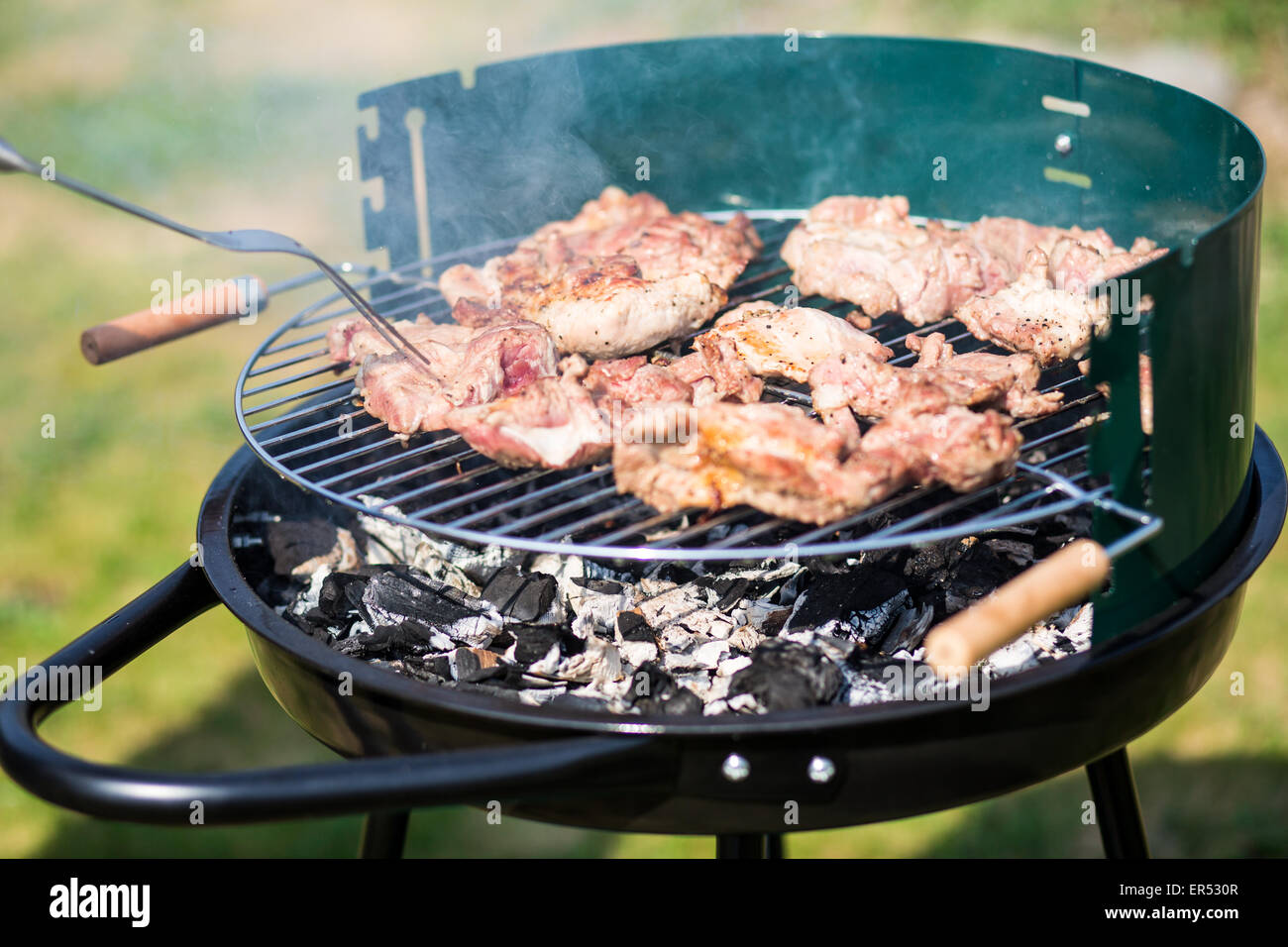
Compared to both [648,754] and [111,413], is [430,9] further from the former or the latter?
[648,754]

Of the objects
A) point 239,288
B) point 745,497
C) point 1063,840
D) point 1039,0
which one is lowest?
point 1063,840

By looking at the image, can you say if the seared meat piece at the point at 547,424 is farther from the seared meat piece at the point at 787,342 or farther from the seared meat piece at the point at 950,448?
the seared meat piece at the point at 950,448

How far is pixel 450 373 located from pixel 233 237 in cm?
63

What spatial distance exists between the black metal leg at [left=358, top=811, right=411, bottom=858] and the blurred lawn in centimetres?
172

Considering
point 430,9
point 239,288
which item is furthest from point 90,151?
point 239,288

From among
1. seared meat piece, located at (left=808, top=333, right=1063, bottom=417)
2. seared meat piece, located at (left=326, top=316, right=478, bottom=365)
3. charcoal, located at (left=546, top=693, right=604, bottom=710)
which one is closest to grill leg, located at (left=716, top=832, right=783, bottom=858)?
charcoal, located at (left=546, top=693, right=604, bottom=710)

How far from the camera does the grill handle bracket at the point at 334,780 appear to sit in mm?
1906

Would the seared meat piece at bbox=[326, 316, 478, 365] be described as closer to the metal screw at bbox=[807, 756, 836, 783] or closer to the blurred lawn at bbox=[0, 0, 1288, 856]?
the blurred lawn at bbox=[0, 0, 1288, 856]

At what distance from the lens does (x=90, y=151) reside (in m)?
9.23

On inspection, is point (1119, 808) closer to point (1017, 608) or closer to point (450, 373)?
point (1017, 608)

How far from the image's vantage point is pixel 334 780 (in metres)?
1.92

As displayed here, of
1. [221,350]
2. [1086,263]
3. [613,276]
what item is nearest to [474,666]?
[613,276]
